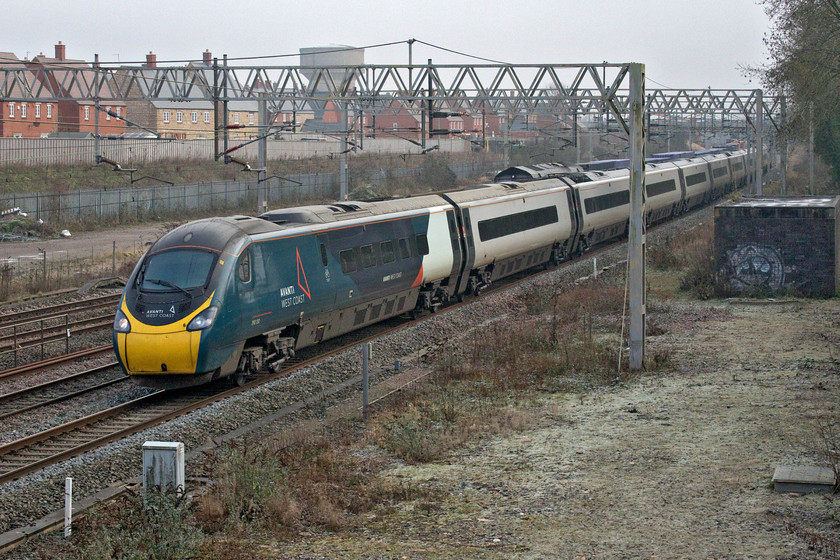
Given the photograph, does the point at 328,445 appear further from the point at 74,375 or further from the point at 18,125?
the point at 18,125

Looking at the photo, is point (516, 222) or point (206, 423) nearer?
point (206, 423)

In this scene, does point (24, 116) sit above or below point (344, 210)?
above

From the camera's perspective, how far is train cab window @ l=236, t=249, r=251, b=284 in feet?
49.0

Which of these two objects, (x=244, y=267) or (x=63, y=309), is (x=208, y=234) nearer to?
(x=244, y=267)

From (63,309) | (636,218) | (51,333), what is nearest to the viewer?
(636,218)

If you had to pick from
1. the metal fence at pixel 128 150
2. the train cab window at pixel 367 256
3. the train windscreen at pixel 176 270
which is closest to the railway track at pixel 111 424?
the train windscreen at pixel 176 270

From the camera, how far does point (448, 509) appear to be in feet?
32.5

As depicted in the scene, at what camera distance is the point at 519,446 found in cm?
1223

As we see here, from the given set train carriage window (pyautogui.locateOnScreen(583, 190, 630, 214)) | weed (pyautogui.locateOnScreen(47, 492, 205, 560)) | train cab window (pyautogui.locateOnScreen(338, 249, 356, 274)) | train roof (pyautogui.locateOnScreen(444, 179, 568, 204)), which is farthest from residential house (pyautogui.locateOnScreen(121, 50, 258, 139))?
weed (pyautogui.locateOnScreen(47, 492, 205, 560))

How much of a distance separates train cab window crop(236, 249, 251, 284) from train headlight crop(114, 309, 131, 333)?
1858 mm

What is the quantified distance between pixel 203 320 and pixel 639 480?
7.00 meters

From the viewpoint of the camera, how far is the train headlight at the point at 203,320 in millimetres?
14102

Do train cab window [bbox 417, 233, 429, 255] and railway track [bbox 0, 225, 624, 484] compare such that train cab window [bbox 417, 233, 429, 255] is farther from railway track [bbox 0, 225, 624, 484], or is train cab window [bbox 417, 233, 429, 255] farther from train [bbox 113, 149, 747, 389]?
railway track [bbox 0, 225, 624, 484]

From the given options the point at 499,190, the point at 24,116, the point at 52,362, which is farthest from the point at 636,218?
the point at 24,116
